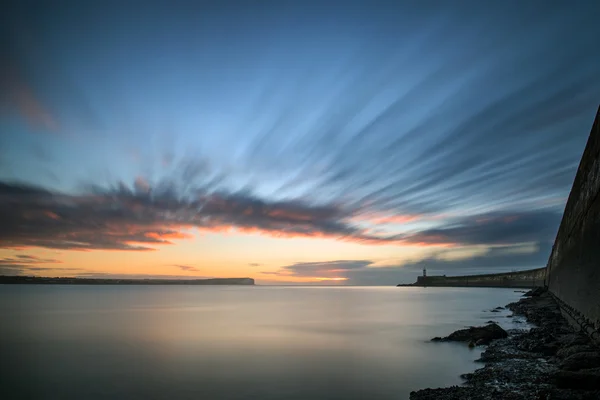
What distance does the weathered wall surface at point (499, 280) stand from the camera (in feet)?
324

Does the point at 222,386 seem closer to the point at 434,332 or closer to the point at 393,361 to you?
the point at 393,361

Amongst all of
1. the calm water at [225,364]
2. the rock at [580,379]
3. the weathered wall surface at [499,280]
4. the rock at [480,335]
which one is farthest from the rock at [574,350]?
the weathered wall surface at [499,280]

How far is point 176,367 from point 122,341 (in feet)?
29.2

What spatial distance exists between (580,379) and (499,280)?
515 ft

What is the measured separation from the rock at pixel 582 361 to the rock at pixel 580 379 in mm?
498

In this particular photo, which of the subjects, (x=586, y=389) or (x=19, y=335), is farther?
(x=19, y=335)

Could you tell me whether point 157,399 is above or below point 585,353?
below

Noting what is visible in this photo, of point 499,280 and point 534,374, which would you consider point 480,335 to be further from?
point 499,280

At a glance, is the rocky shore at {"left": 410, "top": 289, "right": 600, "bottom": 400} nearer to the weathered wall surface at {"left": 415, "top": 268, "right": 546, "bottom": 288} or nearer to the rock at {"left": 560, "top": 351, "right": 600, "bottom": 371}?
the rock at {"left": 560, "top": 351, "right": 600, "bottom": 371}

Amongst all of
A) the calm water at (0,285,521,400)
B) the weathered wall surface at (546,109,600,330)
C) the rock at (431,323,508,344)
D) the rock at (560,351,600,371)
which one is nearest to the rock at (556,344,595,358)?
the rock at (560,351,600,371)

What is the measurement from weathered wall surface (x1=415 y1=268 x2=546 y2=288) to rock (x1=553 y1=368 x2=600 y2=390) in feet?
273

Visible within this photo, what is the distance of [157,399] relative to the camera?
11.0 m

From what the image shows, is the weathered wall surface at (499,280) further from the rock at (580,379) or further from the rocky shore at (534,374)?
the rock at (580,379)

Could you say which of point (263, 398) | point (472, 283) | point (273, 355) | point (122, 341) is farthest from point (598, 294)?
point (472, 283)
